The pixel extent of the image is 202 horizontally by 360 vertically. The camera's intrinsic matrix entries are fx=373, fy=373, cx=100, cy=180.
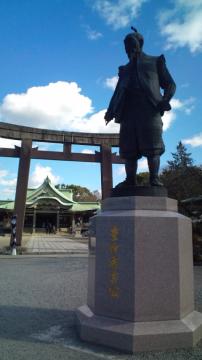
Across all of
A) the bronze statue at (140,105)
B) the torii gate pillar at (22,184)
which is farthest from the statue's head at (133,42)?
the torii gate pillar at (22,184)

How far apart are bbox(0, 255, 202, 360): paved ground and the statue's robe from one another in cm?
235

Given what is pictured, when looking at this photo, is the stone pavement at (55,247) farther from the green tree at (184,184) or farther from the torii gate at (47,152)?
the green tree at (184,184)

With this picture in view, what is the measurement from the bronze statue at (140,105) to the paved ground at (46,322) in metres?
1.94

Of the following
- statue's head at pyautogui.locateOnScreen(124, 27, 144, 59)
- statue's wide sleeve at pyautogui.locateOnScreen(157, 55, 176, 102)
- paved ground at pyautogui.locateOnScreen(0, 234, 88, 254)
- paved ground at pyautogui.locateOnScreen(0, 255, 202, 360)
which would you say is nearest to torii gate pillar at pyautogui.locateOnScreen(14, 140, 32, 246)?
paved ground at pyautogui.locateOnScreen(0, 234, 88, 254)

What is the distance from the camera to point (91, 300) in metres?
4.32

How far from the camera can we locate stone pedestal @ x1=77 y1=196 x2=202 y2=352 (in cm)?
368

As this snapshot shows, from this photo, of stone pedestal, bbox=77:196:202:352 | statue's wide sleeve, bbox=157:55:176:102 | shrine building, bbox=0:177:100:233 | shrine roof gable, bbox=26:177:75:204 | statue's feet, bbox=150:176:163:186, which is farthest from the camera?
shrine roof gable, bbox=26:177:75:204

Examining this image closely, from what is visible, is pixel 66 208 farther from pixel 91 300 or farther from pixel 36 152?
pixel 91 300

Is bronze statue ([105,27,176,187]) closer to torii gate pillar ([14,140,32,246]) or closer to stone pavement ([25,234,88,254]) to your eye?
stone pavement ([25,234,88,254])

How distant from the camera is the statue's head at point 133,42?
500 centimetres

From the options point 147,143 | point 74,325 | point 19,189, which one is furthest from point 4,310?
point 19,189

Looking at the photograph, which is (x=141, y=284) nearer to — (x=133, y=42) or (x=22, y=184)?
(x=133, y=42)

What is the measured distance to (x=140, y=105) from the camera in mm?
4871

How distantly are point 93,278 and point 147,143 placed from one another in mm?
1798
